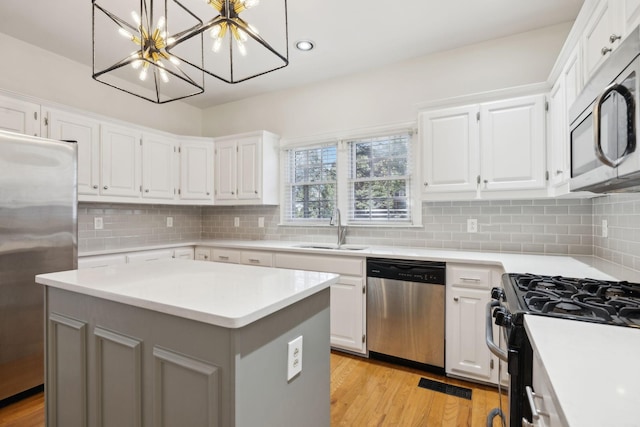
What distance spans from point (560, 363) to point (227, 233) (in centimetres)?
406

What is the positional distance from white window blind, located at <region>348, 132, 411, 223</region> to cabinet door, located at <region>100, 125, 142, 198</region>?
229 centimetres

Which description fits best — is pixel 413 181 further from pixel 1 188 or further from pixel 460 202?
pixel 1 188

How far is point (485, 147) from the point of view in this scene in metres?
2.52

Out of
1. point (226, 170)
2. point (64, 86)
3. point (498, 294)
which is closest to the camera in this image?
point (498, 294)

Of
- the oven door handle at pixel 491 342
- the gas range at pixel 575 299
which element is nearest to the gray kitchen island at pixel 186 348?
the oven door handle at pixel 491 342

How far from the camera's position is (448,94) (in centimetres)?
300

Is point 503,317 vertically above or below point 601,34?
below

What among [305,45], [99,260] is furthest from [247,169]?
[99,260]

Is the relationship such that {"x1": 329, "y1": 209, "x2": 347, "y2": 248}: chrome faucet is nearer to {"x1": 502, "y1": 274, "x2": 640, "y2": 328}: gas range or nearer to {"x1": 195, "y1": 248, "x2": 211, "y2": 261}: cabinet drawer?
{"x1": 195, "y1": 248, "x2": 211, "y2": 261}: cabinet drawer

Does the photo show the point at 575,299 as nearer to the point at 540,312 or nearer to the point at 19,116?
the point at 540,312

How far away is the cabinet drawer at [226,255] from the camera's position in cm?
342

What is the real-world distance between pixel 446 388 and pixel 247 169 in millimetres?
2905

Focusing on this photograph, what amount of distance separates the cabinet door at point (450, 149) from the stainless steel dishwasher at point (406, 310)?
2.31 feet

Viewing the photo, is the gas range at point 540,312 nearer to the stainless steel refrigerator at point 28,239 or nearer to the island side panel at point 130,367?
the island side panel at point 130,367
